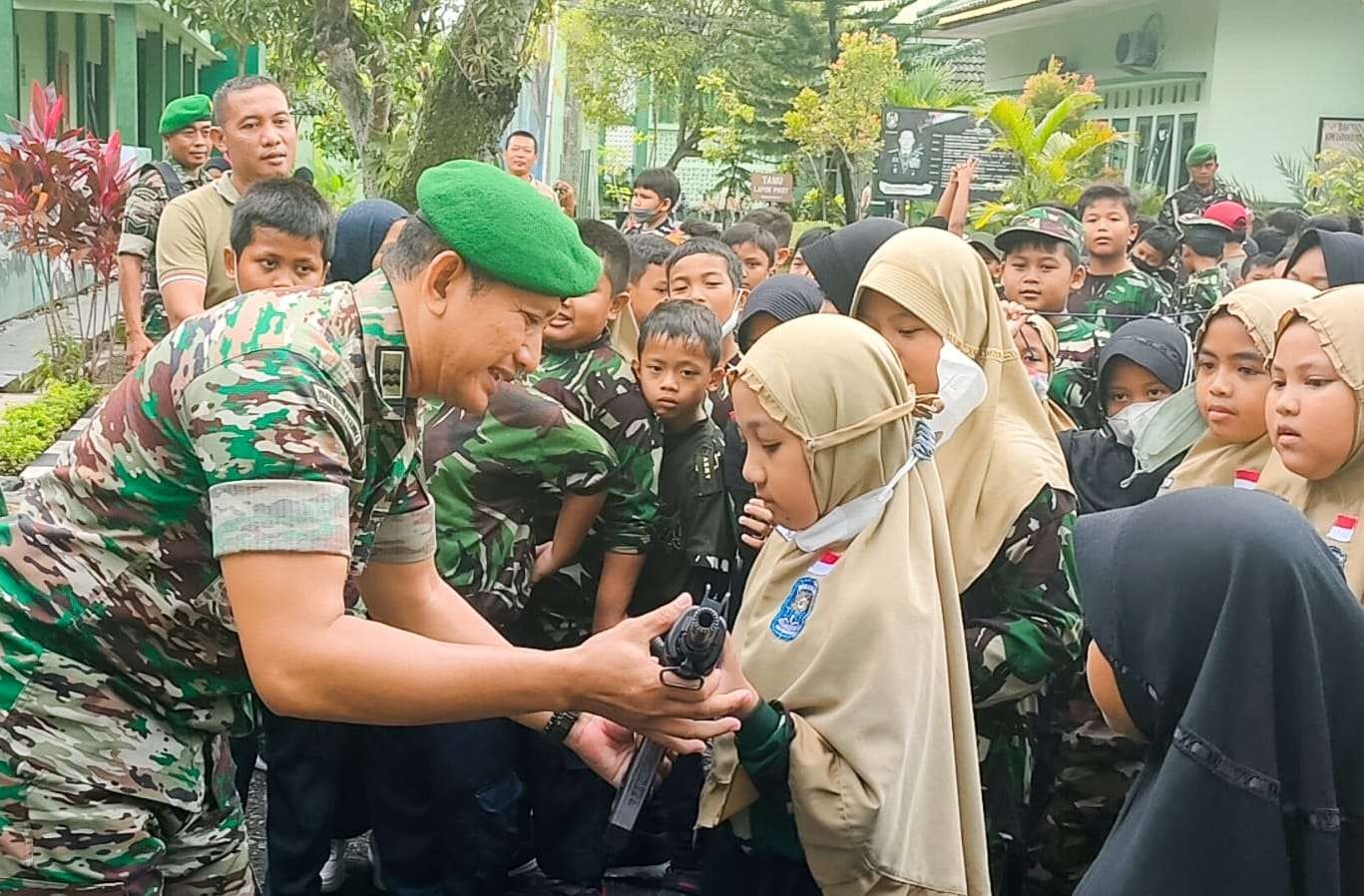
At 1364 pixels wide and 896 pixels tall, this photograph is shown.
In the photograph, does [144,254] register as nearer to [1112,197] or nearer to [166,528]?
[1112,197]

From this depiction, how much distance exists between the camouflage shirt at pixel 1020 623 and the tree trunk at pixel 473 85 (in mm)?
8830

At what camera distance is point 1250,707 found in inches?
72.1

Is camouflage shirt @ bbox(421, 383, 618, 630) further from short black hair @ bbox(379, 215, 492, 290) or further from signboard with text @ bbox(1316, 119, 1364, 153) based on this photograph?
signboard with text @ bbox(1316, 119, 1364, 153)

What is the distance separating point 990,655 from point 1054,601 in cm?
19

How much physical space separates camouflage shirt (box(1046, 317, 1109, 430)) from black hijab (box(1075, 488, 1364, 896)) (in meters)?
2.76

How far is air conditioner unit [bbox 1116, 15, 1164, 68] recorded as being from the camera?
22734 millimetres

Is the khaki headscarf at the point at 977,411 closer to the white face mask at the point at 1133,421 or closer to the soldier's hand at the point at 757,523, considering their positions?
the soldier's hand at the point at 757,523

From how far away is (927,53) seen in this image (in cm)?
3538

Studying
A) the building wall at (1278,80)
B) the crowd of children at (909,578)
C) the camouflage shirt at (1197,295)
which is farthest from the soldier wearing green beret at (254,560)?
the building wall at (1278,80)

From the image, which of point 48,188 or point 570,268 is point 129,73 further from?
point 570,268

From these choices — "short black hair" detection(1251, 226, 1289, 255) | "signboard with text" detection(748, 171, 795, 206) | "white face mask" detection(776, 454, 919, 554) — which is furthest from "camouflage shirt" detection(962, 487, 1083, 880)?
"signboard with text" detection(748, 171, 795, 206)

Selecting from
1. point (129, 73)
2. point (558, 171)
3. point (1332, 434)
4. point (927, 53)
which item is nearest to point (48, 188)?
point (129, 73)

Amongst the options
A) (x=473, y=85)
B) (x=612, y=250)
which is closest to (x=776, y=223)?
(x=473, y=85)

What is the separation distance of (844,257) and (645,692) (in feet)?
8.98
